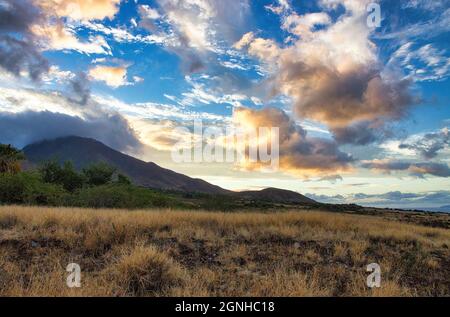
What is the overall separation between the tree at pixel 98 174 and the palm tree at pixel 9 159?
818 centimetres

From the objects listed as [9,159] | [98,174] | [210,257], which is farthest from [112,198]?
[210,257]

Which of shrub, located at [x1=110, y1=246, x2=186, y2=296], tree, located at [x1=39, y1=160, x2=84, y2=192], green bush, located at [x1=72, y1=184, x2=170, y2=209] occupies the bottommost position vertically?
shrub, located at [x1=110, y1=246, x2=186, y2=296]

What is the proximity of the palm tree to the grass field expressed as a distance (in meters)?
30.6

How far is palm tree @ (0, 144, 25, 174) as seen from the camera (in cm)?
4159

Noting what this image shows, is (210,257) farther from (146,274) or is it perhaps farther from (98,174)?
(98,174)

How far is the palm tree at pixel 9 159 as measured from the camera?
1638 inches

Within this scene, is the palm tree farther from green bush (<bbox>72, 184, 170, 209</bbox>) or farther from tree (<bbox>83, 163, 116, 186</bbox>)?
green bush (<bbox>72, 184, 170, 209</bbox>)

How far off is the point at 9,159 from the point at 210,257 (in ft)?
136

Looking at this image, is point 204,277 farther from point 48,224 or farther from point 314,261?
point 48,224

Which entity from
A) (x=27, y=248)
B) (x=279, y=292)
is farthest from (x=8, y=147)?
(x=279, y=292)

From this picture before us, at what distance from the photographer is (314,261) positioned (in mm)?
10789

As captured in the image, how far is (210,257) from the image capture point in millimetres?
10805

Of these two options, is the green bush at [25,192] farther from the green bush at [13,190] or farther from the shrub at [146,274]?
the shrub at [146,274]

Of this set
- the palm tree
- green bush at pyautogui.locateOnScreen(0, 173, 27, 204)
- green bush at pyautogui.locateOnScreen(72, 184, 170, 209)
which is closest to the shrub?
green bush at pyautogui.locateOnScreen(72, 184, 170, 209)
